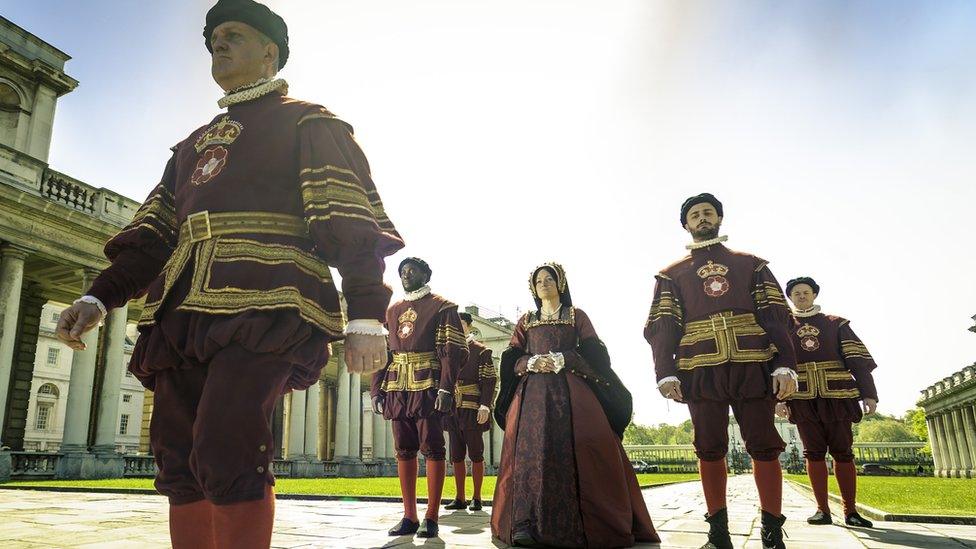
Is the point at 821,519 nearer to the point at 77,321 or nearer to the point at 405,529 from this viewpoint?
the point at 405,529

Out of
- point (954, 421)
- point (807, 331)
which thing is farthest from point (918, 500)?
point (954, 421)

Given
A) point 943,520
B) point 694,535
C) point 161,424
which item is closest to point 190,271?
Answer: point 161,424

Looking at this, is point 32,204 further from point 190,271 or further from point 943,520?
point 943,520

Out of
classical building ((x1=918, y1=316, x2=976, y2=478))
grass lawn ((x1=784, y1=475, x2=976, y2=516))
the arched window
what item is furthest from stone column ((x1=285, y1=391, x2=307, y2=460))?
classical building ((x1=918, y1=316, x2=976, y2=478))

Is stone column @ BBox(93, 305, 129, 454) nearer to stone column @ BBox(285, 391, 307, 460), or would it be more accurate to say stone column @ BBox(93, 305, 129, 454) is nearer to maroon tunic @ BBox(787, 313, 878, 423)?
stone column @ BBox(285, 391, 307, 460)

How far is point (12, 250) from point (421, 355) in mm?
16970

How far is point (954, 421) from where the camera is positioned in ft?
192

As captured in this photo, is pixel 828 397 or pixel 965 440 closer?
pixel 828 397

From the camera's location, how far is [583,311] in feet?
19.5

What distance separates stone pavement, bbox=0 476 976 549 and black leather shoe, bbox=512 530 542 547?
0.89ft

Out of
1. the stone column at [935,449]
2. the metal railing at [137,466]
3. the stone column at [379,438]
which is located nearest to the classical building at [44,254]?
the metal railing at [137,466]

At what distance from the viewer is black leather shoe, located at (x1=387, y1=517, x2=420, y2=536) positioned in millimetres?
5672

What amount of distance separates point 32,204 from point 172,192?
19.1m

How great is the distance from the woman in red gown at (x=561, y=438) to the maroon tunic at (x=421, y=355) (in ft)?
2.65
